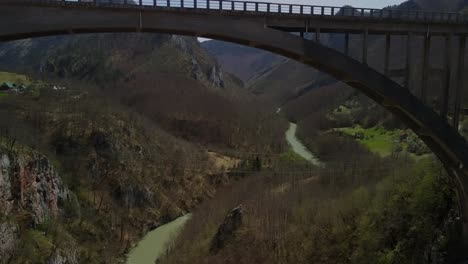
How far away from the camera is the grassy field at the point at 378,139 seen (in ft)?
180

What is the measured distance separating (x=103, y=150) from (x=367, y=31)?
52.9 meters

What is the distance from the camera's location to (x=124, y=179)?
212ft

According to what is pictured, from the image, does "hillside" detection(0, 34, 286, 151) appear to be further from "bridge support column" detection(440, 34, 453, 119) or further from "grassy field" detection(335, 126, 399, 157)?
"bridge support column" detection(440, 34, 453, 119)

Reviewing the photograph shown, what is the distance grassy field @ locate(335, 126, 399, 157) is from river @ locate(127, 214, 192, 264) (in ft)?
84.6

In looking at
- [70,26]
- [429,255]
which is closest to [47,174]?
[70,26]

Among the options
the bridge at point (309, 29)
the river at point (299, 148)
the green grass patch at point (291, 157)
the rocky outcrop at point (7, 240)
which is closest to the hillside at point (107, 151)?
the rocky outcrop at point (7, 240)

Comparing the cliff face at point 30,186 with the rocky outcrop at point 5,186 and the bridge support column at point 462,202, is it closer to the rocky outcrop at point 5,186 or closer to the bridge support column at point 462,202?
the rocky outcrop at point 5,186

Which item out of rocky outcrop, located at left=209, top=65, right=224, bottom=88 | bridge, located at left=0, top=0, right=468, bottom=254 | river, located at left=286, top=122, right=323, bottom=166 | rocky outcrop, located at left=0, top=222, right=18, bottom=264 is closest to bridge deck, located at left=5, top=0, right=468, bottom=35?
bridge, located at left=0, top=0, right=468, bottom=254

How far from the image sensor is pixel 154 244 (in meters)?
56.2

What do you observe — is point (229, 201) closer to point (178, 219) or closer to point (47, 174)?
point (178, 219)

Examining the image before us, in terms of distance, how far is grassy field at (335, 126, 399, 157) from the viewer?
180 ft

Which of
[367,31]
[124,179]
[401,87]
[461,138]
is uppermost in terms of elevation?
[367,31]

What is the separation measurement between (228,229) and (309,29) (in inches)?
1052

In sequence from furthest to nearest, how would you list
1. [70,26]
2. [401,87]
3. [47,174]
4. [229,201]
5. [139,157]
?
[139,157]
[229,201]
[47,174]
[401,87]
[70,26]
